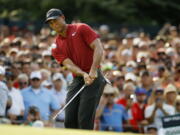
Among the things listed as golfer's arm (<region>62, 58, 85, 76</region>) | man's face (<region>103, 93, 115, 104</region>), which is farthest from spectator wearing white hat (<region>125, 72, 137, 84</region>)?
golfer's arm (<region>62, 58, 85, 76</region>)

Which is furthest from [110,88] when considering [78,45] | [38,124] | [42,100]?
[78,45]

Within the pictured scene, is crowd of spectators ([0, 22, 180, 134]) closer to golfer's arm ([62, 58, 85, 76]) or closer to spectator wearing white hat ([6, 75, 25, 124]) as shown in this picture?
spectator wearing white hat ([6, 75, 25, 124])

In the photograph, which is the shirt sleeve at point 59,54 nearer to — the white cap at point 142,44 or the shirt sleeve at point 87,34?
the shirt sleeve at point 87,34

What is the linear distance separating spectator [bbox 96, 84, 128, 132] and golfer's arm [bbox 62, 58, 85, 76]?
4043 millimetres

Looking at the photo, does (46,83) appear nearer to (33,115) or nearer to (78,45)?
(33,115)

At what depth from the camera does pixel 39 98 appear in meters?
14.6

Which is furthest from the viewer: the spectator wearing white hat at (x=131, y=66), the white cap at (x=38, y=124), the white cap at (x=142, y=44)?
the white cap at (x=142, y=44)

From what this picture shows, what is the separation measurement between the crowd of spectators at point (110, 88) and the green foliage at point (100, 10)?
43.5ft

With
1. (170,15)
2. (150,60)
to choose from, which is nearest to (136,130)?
(150,60)

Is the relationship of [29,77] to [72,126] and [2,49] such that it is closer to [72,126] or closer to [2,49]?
[2,49]

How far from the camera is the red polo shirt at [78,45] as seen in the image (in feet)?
32.6

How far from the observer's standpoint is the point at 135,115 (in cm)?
1423

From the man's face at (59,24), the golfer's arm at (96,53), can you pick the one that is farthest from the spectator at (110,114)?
the man's face at (59,24)

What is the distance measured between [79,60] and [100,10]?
22.5m
